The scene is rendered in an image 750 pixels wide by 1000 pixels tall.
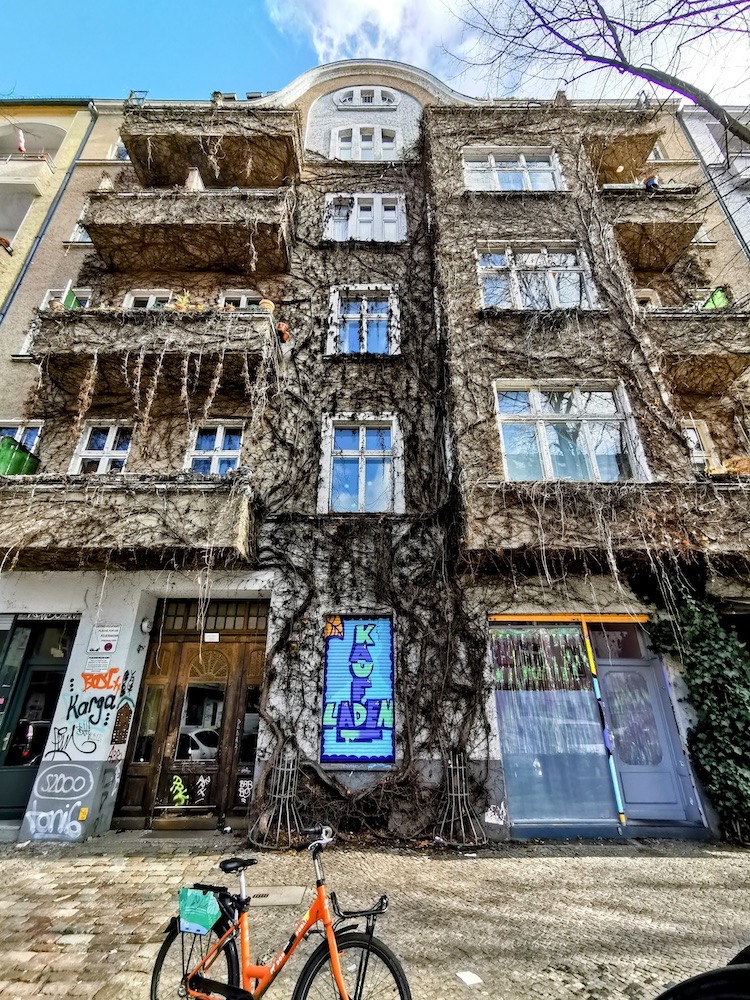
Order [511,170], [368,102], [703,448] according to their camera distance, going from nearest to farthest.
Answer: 1. [703,448]
2. [511,170]
3. [368,102]

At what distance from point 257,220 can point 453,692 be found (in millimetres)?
10654

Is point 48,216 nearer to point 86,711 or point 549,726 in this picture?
point 86,711

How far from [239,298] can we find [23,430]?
5.53 metres

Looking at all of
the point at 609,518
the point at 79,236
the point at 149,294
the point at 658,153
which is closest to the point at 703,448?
the point at 609,518

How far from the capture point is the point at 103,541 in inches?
306

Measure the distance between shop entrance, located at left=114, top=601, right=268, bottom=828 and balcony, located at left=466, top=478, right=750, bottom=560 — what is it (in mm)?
4535

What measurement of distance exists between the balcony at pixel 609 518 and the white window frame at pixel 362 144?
36.4ft

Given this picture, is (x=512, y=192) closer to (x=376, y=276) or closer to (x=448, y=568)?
(x=376, y=276)

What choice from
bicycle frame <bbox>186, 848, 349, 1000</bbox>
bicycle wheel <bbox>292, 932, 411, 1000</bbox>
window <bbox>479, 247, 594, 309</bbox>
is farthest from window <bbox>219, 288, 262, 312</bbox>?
bicycle wheel <bbox>292, 932, 411, 1000</bbox>

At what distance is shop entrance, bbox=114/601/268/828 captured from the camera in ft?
25.9

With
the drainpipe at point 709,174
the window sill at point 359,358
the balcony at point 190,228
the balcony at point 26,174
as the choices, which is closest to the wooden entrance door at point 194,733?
the window sill at point 359,358

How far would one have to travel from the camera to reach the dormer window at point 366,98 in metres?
14.6

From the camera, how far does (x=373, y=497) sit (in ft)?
30.9

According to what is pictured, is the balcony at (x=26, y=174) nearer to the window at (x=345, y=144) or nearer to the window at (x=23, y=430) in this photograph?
the window at (x=23, y=430)
